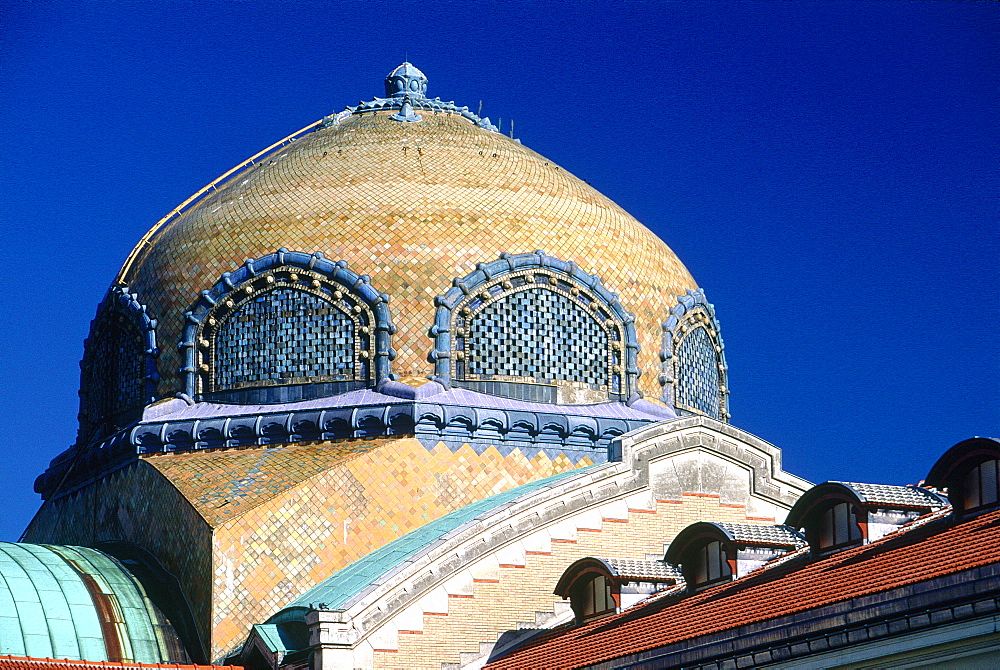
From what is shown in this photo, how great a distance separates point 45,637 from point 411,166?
13081 mm

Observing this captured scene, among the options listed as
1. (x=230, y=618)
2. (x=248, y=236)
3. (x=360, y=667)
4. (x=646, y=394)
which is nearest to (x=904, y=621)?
(x=360, y=667)

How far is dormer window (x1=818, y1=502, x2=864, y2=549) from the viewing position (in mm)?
26031

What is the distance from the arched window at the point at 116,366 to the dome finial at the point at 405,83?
809 cm

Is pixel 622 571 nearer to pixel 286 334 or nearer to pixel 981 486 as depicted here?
pixel 981 486

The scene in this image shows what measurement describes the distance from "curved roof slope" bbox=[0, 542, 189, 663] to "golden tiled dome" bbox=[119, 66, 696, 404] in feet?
18.1

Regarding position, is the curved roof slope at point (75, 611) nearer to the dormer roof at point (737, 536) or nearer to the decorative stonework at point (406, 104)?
the dormer roof at point (737, 536)

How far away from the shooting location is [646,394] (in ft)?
127

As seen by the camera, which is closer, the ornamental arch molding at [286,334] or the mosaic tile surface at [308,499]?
the mosaic tile surface at [308,499]

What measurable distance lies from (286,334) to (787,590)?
620 inches

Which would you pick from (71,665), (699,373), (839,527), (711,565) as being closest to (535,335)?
(699,373)

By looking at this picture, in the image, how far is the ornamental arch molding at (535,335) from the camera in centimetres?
3734

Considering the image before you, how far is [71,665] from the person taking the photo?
29.8m

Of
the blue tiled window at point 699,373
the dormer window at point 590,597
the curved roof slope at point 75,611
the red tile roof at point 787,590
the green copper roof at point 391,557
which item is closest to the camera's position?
the red tile roof at point 787,590

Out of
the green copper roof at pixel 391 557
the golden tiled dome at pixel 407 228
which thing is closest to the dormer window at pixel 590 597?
the green copper roof at pixel 391 557
